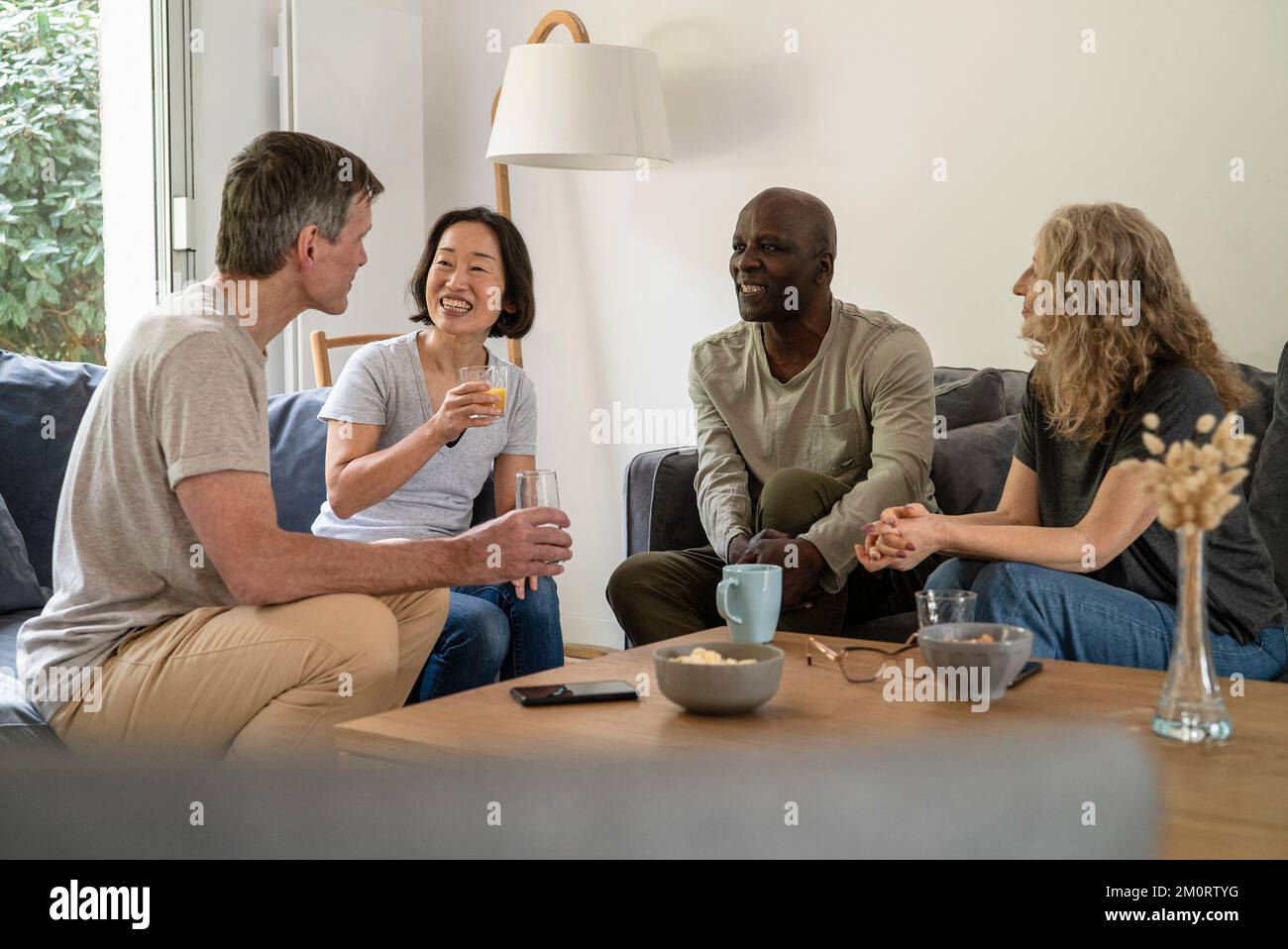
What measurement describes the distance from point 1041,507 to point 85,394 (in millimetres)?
1727

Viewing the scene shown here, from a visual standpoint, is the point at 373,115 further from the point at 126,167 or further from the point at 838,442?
the point at 838,442

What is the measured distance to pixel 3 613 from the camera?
222 cm

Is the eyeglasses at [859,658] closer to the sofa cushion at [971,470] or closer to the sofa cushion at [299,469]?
the sofa cushion at [971,470]

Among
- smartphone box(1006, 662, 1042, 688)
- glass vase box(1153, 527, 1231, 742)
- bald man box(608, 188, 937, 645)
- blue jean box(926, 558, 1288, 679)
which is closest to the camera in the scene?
glass vase box(1153, 527, 1231, 742)

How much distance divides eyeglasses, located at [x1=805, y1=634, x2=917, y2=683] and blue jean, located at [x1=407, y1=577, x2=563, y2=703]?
26.6 inches

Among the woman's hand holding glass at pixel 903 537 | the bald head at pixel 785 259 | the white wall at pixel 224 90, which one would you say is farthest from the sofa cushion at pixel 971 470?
the white wall at pixel 224 90

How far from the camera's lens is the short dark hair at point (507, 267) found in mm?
2545

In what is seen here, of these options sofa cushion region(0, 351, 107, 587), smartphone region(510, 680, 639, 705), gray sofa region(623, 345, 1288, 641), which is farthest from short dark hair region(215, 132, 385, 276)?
gray sofa region(623, 345, 1288, 641)

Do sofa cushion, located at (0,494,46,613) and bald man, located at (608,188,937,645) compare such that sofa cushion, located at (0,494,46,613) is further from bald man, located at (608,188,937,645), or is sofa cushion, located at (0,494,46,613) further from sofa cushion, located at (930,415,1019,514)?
sofa cushion, located at (930,415,1019,514)

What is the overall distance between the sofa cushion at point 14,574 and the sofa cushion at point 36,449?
0.07 m

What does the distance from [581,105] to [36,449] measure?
1.61 meters

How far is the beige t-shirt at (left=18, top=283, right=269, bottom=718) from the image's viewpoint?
1526 millimetres

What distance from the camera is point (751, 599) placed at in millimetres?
1631
